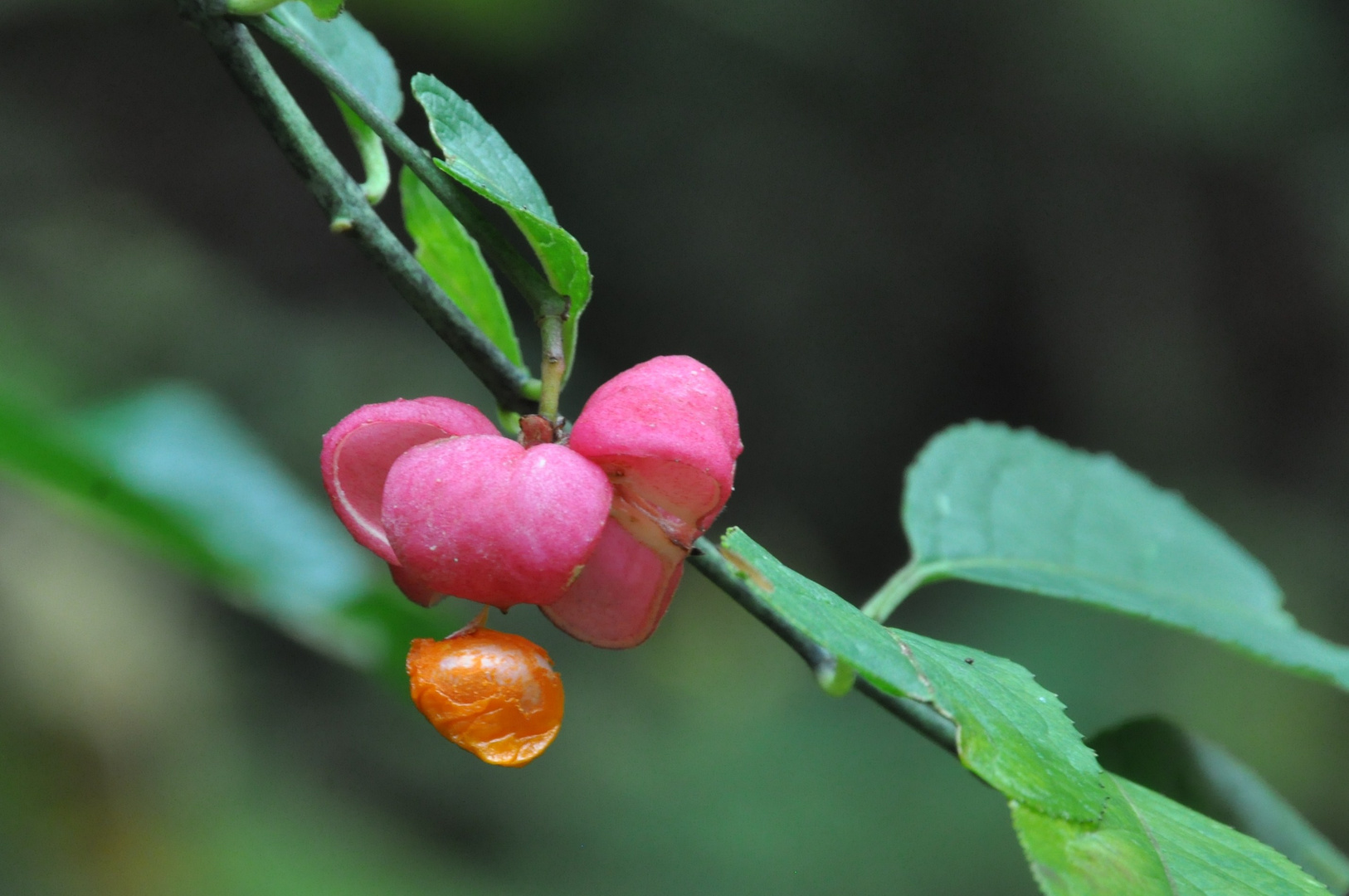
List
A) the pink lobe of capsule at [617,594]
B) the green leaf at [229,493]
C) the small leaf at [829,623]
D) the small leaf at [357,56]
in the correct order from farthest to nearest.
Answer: the green leaf at [229,493] < the small leaf at [357,56] < the pink lobe of capsule at [617,594] < the small leaf at [829,623]

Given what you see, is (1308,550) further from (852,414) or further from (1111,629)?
(852,414)

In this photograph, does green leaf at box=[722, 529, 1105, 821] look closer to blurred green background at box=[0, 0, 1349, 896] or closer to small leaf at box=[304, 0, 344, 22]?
small leaf at box=[304, 0, 344, 22]

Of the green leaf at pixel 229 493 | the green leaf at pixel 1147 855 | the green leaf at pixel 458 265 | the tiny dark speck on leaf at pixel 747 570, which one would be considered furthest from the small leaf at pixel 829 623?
the green leaf at pixel 229 493

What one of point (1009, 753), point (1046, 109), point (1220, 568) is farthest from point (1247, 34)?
point (1009, 753)

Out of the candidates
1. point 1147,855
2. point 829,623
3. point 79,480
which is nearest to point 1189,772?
point 1147,855

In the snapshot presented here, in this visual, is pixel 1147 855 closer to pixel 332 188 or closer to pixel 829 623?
pixel 829 623

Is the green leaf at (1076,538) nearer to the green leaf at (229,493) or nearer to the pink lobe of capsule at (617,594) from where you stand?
the pink lobe of capsule at (617,594)
